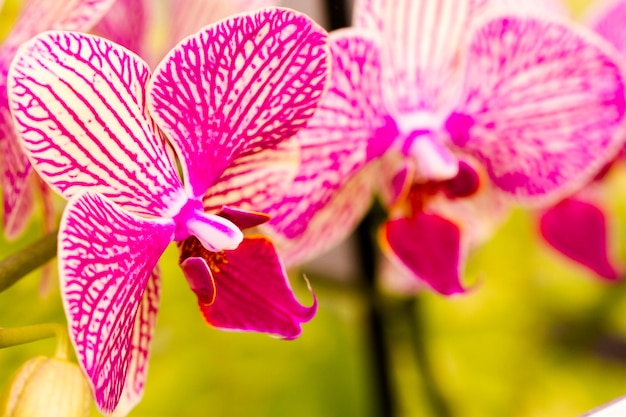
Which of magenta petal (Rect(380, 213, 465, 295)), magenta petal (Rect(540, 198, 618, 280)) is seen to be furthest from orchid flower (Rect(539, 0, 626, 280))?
magenta petal (Rect(380, 213, 465, 295))

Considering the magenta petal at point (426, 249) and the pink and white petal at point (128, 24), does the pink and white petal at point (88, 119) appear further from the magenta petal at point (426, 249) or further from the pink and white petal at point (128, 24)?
the magenta petal at point (426, 249)

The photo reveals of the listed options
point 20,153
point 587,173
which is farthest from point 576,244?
point 20,153

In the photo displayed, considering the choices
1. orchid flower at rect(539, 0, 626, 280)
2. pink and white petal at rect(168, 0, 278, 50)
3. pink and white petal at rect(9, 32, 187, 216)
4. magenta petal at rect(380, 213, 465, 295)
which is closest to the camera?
pink and white petal at rect(9, 32, 187, 216)

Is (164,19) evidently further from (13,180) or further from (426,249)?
(426,249)

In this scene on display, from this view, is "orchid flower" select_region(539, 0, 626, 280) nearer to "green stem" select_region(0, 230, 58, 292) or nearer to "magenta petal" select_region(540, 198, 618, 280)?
"magenta petal" select_region(540, 198, 618, 280)

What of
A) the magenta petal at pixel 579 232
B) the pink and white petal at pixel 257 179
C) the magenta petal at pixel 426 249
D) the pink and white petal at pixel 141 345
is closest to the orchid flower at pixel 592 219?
the magenta petal at pixel 579 232

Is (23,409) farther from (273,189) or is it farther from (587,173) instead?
(587,173)

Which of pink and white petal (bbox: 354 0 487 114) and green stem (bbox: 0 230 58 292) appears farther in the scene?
pink and white petal (bbox: 354 0 487 114)
